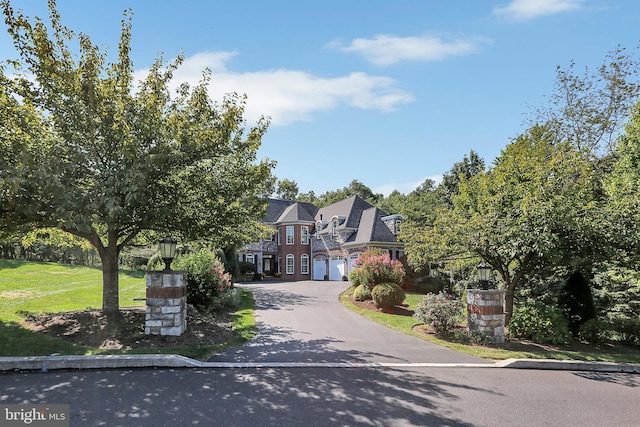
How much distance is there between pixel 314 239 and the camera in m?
36.6

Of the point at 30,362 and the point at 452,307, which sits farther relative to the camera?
the point at 452,307

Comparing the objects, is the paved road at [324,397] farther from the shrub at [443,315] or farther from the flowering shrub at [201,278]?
the flowering shrub at [201,278]

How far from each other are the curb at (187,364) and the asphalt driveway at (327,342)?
0.35m

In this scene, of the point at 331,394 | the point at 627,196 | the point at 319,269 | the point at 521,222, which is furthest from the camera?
the point at 319,269

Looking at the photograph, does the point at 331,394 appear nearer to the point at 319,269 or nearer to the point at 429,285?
the point at 429,285

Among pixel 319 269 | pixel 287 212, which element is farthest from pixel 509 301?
pixel 287 212

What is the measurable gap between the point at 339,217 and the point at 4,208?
1082 inches

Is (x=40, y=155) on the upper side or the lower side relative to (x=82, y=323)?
upper

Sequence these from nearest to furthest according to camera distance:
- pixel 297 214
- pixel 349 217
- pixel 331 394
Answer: pixel 331 394 < pixel 349 217 < pixel 297 214

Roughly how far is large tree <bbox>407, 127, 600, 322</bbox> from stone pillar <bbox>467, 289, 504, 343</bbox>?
1308mm

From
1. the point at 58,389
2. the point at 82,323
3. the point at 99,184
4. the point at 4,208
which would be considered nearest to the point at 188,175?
the point at 99,184

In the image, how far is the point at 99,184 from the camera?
7867 millimetres

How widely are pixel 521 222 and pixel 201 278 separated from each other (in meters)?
9.99

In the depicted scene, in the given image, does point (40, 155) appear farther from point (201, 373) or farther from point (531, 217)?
point (531, 217)
